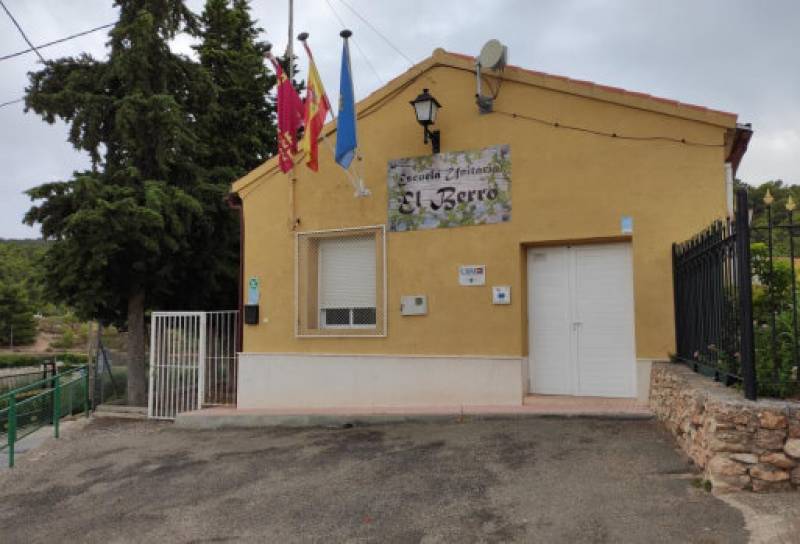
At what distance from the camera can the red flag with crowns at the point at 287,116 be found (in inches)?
360

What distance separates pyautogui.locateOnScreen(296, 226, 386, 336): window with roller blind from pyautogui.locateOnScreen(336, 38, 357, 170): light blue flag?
49.5 inches

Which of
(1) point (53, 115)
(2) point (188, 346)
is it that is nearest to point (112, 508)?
(2) point (188, 346)

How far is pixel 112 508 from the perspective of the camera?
5.85 m

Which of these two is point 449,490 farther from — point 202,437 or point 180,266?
point 180,266

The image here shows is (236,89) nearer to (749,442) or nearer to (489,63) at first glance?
(489,63)

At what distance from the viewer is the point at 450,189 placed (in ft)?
28.0

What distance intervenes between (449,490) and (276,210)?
6.00m

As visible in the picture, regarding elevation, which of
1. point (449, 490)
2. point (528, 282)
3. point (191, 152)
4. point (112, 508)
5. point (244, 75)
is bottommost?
point (112, 508)

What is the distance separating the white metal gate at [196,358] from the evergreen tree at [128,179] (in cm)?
214

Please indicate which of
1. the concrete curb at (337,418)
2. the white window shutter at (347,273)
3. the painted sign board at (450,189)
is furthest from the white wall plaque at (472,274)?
the concrete curb at (337,418)

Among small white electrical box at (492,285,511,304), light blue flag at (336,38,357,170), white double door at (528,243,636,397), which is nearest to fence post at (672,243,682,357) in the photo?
white double door at (528,243,636,397)

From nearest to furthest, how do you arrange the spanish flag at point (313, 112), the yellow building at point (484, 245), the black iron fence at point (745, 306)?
1. the black iron fence at point (745, 306)
2. the yellow building at point (484, 245)
3. the spanish flag at point (313, 112)

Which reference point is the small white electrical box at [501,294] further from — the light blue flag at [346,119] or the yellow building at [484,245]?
the light blue flag at [346,119]

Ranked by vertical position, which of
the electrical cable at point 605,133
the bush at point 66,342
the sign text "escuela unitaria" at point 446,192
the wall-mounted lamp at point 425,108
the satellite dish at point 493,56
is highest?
the satellite dish at point 493,56
